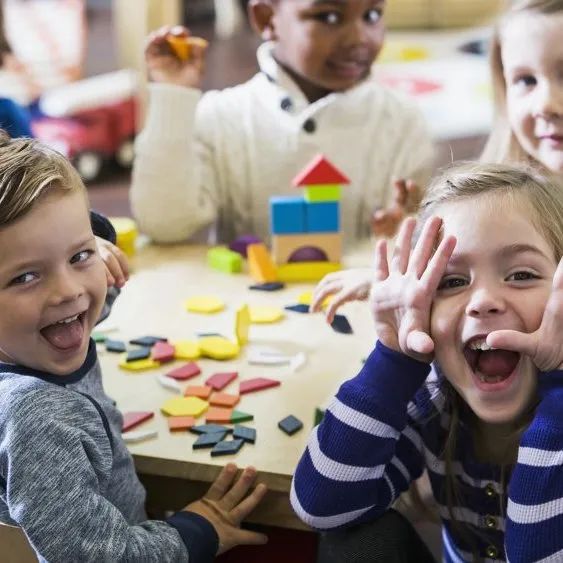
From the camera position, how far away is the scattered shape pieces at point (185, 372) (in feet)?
3.47

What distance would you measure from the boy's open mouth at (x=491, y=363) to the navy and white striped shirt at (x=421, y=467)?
0.11 feet

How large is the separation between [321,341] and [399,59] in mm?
3433

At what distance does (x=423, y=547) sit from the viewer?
957mm

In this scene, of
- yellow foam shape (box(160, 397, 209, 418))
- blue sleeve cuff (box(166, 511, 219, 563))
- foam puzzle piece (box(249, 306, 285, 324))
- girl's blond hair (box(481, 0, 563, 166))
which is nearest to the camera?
blue sleeve cuff (box(166, 511, 219, 563))

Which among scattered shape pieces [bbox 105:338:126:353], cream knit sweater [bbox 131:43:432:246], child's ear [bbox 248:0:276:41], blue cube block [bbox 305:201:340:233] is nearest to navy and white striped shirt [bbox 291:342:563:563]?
scattered shape pieces [bbox 105:338:126:353]

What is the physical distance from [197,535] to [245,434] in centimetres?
11

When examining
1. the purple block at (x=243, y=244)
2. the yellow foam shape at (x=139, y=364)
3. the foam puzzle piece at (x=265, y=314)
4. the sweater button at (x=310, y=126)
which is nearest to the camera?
the yellow foam shape at (x=139, y=364)

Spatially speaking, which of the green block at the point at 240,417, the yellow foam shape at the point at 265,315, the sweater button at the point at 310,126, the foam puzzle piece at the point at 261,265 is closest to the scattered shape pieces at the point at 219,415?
the green block at the point at 240,417

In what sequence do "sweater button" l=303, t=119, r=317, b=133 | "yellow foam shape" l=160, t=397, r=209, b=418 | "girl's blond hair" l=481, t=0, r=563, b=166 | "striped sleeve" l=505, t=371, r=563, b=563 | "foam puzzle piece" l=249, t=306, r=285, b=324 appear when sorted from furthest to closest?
"sweater button" l=303, t=119, r=317, b=133 < "girl's blond hair" l=481, t=0, r=563, b=166 < "foam puzzle piece" l=249, t=306, r=285, b=324 < "yellow foam shape" l=160, t=397, r=209, b=418 < "striped sleeve" l=505, t=371, r=563, b=563

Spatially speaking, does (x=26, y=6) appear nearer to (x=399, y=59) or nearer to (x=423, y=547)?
(x=399, y=59)

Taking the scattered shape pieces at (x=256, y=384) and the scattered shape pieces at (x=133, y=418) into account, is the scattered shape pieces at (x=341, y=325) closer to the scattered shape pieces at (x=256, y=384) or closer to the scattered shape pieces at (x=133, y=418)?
the scattered shape pieces at (x=256, y=384)

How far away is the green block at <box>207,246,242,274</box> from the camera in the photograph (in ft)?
4.42

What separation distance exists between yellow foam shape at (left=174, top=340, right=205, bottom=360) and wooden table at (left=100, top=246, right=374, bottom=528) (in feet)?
0.05

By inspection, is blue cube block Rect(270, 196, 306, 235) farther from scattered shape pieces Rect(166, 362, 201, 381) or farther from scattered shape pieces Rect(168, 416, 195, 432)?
scattered shape pieces Rect(168, 416, 195, 432)
